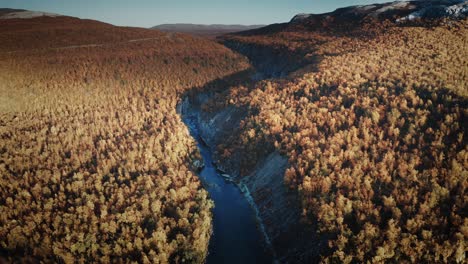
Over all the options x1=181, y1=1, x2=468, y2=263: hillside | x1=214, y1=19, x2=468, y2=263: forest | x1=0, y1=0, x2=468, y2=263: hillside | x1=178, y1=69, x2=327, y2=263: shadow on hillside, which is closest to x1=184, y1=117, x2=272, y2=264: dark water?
x1=0, y1=0, x2=468, y2=263: hillside

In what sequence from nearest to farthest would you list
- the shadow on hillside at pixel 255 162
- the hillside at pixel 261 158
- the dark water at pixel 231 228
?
the hillside at pixel 261 158 → the shadow on hillside at pixel 255 162 → the dark water at pixel 231 228

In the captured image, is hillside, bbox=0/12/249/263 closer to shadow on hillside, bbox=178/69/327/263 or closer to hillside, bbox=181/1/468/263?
shadow on hillside, bbox=178/69/327/263

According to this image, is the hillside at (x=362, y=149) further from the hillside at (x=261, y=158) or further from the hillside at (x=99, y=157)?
the hillside at (x=99, y=157)

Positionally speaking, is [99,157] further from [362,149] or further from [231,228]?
[362,149]

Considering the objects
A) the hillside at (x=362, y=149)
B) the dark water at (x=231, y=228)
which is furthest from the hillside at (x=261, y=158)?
the dark water at (x=231, y=228)

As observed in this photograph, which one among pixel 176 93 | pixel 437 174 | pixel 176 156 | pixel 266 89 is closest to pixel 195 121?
pixel 176 93

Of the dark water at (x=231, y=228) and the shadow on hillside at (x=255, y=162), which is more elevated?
the shadow on hillside at (x=255, y=162)

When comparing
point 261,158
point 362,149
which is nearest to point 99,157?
point 261,158
